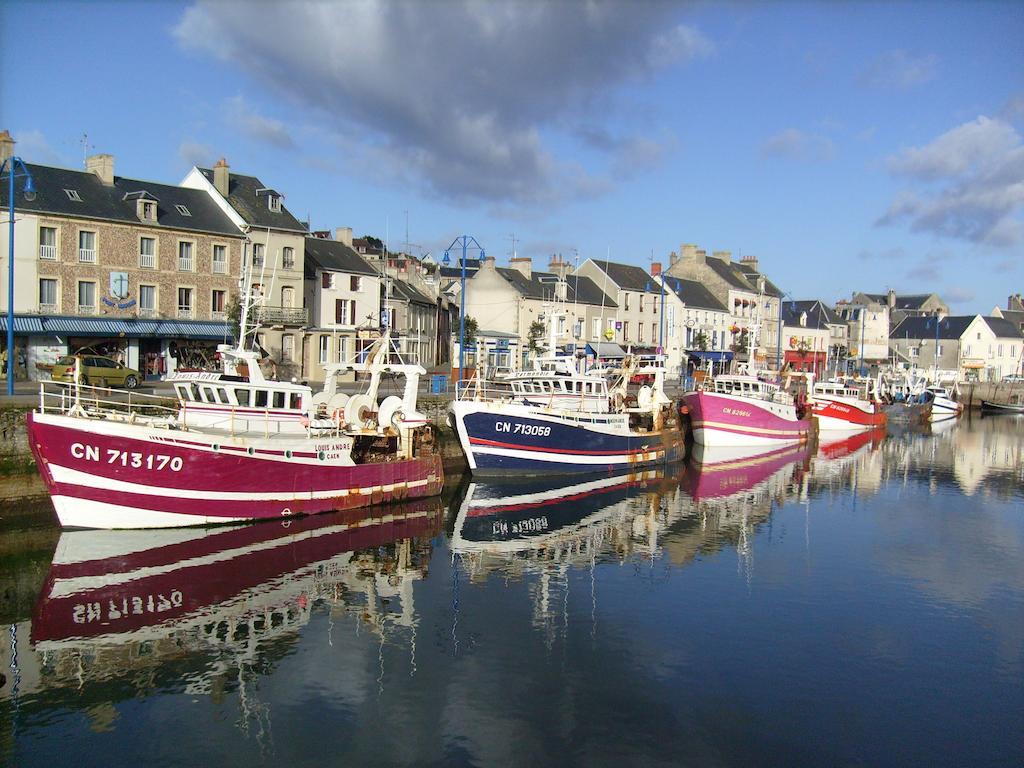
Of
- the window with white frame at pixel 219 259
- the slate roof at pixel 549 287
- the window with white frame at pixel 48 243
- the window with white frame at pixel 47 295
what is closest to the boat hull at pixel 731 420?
the slate roof at pixel 549 287

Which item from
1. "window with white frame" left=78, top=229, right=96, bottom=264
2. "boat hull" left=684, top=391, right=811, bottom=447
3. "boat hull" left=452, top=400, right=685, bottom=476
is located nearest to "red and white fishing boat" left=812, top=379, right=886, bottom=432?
"boat hull" left=684, top=391, right=811, bottom=447

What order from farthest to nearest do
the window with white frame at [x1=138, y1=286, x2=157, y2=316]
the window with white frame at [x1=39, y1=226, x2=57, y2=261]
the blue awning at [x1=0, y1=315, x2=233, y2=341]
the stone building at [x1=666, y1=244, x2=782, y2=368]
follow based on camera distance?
the stone building at [x1=666, y1=244, x2=782, y2=368], the window with white frame at [x1=138, y1=286, x2=157, y2=316], the window with white frame at [x1=39, y1=226, x2=57, y2=261], the blue awning at [x1=0, y1=315, x2=233, y2=341]

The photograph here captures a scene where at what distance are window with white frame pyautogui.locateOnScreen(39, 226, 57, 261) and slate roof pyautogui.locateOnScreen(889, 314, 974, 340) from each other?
A: 9960 cm

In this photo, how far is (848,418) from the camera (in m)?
58.8

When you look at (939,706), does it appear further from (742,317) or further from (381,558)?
(742,317)

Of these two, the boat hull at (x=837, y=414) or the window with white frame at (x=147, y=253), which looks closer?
the window with white frame at (x=147, y=253)

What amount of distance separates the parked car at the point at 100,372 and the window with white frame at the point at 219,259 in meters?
12.3

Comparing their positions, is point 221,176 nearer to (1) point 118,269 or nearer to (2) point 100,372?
(1) point 118,269

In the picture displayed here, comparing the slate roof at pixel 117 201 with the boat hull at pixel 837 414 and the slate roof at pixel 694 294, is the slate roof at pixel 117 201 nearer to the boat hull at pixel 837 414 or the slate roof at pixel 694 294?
the boat hull at pixel 837 414

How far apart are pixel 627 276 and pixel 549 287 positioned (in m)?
10.4

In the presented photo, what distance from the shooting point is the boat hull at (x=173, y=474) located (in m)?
21.2

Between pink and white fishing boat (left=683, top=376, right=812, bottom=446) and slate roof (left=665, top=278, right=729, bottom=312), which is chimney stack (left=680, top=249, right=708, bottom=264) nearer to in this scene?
slate roof (left=665, top=278, right=729, bottom=312)

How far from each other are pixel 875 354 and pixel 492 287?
61522mm

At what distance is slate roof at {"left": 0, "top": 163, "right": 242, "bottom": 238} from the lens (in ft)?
139
